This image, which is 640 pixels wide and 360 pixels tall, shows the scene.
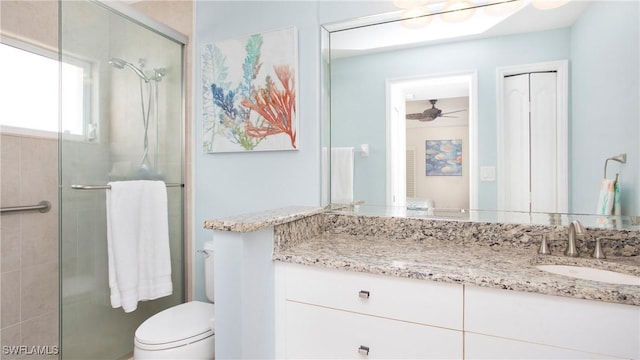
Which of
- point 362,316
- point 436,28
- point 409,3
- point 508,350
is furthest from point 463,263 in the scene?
point 409,3

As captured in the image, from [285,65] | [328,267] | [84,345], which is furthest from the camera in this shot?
[285,65]

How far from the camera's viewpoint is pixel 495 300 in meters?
0.99

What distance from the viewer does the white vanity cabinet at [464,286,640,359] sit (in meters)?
0.88

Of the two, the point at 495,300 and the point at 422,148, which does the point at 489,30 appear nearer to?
the point at 422,148

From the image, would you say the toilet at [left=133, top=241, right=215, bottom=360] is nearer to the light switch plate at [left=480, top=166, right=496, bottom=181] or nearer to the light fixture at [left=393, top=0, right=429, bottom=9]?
the light switch plate at [left=480, top=166, right=496, bottom=181]

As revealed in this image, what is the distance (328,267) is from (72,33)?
1.60 metres

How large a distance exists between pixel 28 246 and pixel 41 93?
2.80ft

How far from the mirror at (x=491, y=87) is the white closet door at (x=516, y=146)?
24 mm

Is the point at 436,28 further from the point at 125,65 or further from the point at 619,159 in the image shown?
the point at 125,65

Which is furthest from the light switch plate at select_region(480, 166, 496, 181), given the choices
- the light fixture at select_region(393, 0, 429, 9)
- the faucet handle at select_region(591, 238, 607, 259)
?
the light fixture at select_region(393, 0, 429, 9)

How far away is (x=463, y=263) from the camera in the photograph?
3.77 feet

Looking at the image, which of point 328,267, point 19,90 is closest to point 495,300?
point 328,267

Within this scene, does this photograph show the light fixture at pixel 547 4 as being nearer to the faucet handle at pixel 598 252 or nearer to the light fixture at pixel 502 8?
the light fixture at pixel 502 8

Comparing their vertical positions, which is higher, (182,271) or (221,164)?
(221,164)
